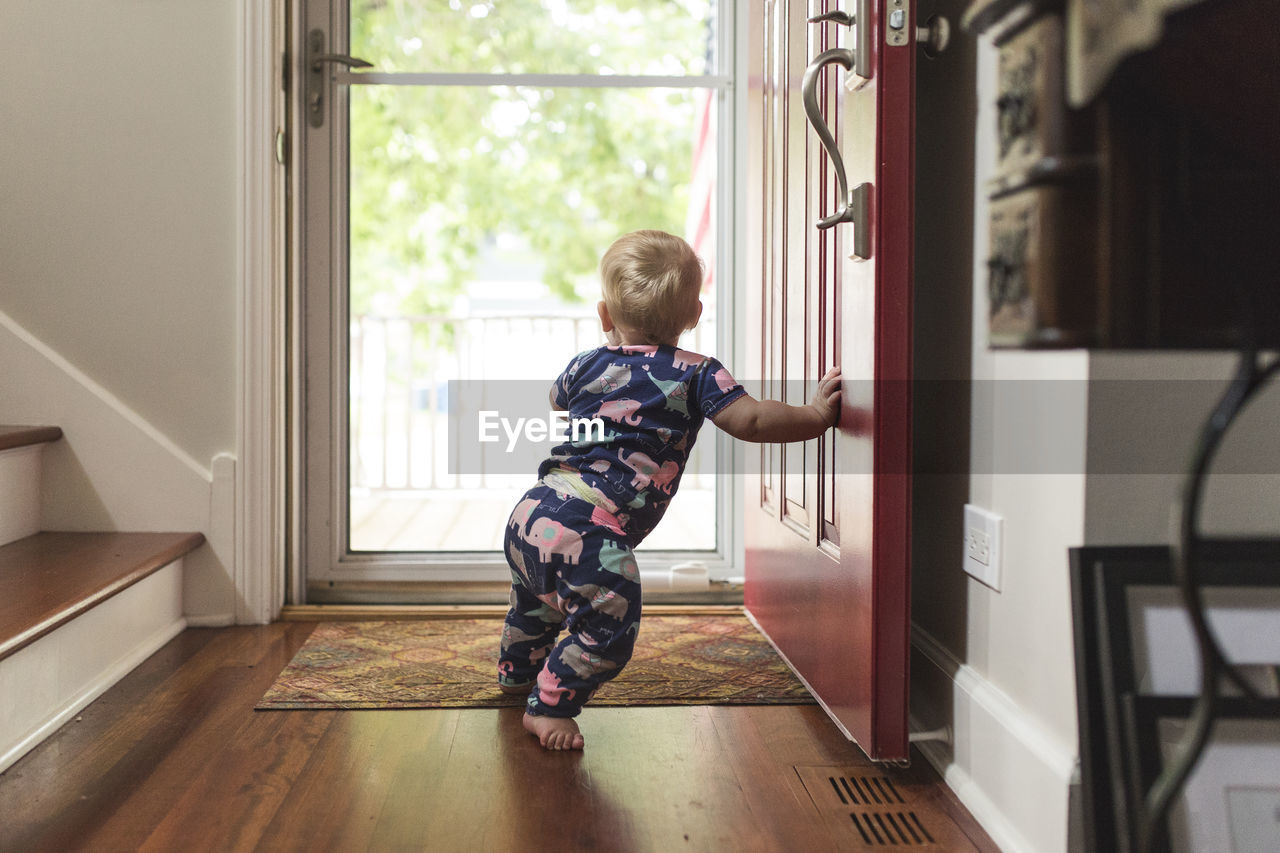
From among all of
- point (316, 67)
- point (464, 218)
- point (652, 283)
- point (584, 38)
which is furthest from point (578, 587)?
point (464, 218)

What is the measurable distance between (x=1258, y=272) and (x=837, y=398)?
36.6 inches

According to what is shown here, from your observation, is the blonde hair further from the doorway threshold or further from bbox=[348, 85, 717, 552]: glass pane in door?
bbox=[348, 85, 717, 552]: glass pane in door

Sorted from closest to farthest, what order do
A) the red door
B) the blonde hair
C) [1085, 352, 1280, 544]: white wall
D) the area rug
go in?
[1085, 352, 1280, 544]: white wall
the red door
the blonde hair
the area rug

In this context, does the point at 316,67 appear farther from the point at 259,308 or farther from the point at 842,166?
the point at 842,166

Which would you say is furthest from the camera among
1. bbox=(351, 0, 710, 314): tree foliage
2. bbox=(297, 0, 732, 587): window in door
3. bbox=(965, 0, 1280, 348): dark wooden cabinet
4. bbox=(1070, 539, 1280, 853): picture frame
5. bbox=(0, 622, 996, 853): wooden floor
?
bbox=(351, 0, 710, 314): tree foliage

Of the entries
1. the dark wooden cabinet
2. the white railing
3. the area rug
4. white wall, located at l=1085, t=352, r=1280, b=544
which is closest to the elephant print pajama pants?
the area rug

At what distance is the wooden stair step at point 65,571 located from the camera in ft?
4.90

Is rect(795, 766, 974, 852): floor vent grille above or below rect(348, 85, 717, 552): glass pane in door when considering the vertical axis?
below

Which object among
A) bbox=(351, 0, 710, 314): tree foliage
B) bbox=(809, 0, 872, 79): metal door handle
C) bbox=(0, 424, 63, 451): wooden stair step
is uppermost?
bbox=(351, 0, 710, 314): tree foliage

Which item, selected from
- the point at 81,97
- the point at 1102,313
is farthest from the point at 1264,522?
the point at 81,97

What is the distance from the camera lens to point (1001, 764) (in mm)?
1264

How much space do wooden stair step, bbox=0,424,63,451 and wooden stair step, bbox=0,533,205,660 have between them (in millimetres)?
205

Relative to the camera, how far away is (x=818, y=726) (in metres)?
1.63

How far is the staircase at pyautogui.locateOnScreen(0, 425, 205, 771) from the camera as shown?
1479 mm
